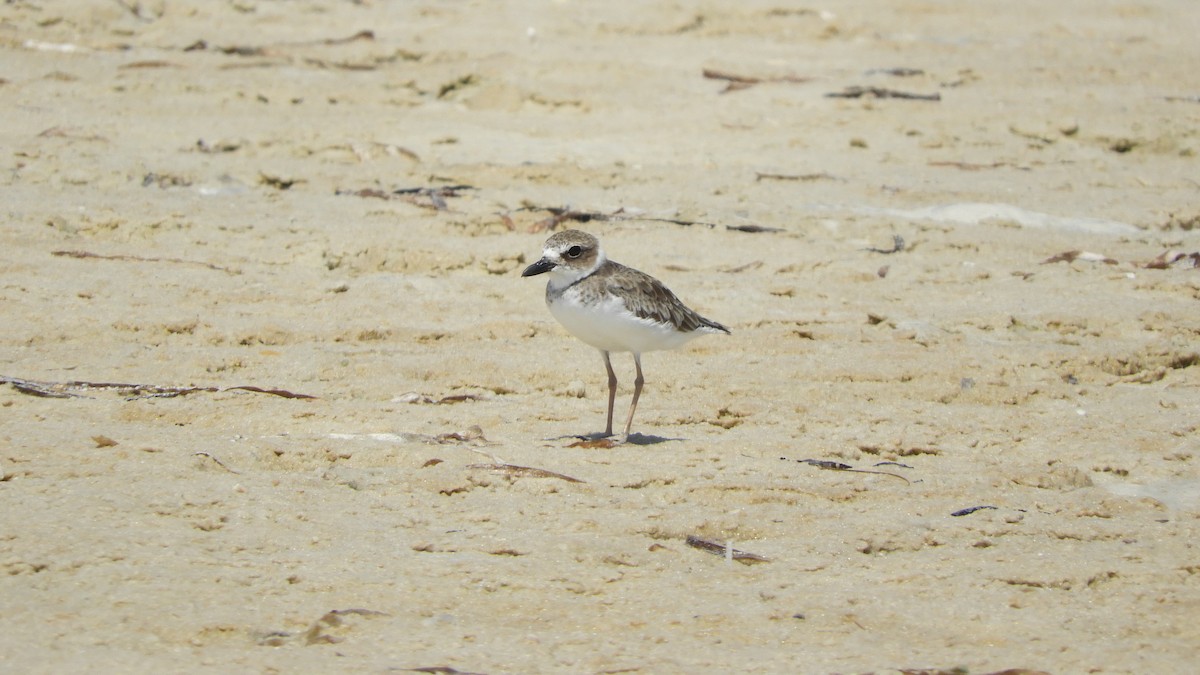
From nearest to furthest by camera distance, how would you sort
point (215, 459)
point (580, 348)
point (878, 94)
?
point (215, 459)
point (580, 348)
point (878, 94)

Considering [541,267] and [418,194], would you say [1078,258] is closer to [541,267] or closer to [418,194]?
[541,267]

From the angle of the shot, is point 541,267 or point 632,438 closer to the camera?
point 632,438

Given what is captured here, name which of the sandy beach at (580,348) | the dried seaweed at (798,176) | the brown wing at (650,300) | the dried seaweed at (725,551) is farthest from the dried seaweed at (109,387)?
the dried seaweed at (798,176)

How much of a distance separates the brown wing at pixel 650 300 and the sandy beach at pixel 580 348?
0.35 m

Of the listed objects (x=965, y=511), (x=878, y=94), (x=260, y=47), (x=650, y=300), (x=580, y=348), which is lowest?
(x=580, y=348)

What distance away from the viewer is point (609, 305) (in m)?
5.95

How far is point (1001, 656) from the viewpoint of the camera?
3988mm

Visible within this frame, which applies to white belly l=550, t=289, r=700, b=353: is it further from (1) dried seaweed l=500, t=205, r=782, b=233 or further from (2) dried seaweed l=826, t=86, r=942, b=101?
(2) dried seaweed l=826, t=86, r=942, b=101

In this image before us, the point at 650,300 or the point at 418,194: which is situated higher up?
the point at 650,300

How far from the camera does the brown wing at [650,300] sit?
19.8 feet

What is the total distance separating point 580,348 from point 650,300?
95cm

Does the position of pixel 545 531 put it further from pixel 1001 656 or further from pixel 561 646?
pixel 1001 656

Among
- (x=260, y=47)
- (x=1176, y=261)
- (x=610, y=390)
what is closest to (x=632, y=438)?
(x=610, y=390)

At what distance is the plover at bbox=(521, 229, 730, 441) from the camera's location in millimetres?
5953
